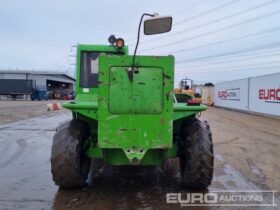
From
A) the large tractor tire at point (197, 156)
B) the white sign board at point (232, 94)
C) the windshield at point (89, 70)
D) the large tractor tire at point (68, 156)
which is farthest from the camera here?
the white sign board at point (232, 94)

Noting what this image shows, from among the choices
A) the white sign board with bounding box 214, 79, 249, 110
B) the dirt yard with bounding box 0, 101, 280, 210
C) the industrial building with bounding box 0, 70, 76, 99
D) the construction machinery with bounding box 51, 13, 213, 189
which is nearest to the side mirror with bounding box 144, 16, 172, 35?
the construction machinery with bounding box 51, 13, 213, 189

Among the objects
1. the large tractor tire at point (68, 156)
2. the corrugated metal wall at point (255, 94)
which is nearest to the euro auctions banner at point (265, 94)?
the corrugated metal wall at point (255, 94)

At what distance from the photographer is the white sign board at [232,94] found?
3279 centimetres

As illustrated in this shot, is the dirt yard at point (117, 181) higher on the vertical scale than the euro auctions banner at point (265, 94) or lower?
lower

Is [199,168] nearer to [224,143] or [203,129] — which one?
[203,129]

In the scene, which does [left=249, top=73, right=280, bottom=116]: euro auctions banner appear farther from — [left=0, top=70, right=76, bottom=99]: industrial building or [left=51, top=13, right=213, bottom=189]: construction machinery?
[left=0, top=70, right=76, bottom=99]: industrial building

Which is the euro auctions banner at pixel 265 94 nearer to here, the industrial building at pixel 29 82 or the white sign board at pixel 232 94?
the white sign board at pixel 232 94

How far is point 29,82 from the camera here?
65875 mm

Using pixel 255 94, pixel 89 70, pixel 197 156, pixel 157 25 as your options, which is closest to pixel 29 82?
pixel 255 94

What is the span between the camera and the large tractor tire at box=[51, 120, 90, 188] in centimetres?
599

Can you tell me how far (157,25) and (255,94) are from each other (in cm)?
2554

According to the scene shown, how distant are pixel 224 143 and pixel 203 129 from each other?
6780 millimetres

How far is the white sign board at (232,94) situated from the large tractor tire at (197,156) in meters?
26.6

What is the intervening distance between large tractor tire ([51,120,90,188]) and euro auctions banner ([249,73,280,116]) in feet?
66.0
